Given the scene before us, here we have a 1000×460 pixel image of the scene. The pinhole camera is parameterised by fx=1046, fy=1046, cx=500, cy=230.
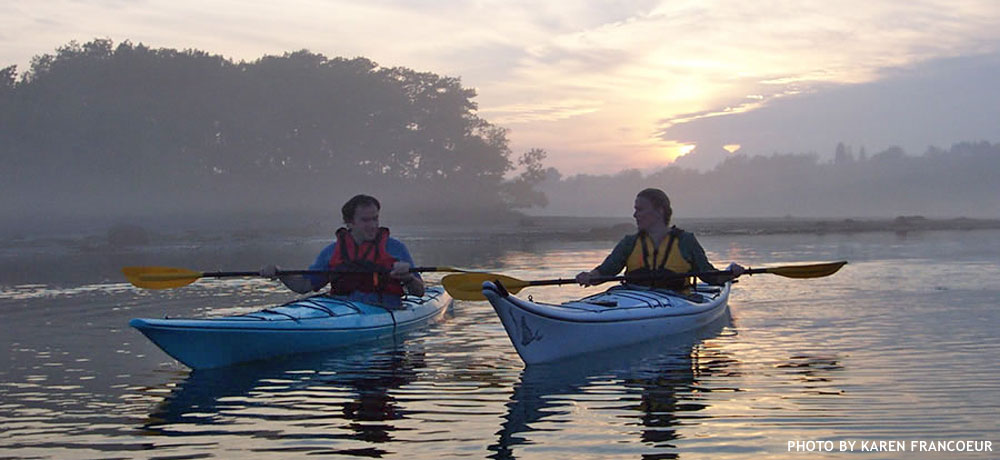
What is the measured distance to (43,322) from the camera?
42.2 feet

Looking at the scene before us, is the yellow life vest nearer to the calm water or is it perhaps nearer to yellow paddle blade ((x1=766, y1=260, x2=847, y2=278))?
the calm water

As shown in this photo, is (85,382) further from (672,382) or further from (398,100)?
(398,100)

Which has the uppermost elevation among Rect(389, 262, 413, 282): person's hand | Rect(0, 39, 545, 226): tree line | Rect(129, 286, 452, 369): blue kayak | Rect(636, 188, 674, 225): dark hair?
Rect(0, 39, 545, 226): tree line

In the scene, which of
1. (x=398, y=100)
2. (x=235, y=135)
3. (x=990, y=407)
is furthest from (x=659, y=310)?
(x=398, y=100)

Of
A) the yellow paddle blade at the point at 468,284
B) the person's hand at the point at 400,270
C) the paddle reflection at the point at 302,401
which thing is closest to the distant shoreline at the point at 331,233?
the person's hand at the point at 400,270

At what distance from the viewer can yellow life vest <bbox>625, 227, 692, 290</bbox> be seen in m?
10.5

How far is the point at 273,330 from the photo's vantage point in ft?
30.6

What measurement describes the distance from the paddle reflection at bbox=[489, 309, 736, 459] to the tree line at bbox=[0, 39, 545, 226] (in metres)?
46.6

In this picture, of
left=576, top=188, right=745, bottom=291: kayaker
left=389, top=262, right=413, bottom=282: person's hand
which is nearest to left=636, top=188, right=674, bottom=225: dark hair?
left=576, top=188, right=745, bottom=291: kayaker

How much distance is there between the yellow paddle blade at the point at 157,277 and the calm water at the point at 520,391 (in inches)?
24.1

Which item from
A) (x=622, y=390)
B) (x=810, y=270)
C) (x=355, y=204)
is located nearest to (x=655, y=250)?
(x=810, y=270)

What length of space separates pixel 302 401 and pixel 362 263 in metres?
3.00

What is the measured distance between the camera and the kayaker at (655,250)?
10.4 m

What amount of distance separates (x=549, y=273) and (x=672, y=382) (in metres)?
12.0
